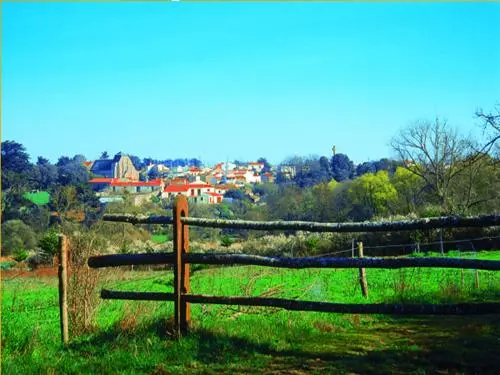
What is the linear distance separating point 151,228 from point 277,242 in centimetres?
2483

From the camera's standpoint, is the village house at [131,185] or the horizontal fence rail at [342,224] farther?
the village house at [131,185]

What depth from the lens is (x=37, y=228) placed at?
206 feet

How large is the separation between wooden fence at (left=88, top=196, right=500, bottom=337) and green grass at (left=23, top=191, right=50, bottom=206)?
67.4 metres

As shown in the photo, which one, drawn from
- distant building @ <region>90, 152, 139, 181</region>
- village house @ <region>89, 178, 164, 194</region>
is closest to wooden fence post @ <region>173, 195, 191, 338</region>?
village house @ <region>89, 178, 164, 194</region>

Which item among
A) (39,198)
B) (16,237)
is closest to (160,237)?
(16,237)

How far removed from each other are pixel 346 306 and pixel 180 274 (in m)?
1.94

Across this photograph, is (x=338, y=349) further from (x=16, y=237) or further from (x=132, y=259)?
(x=16, y=237)

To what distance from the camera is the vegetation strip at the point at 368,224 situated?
17.9 feet

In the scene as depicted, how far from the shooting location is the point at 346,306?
5.67 m

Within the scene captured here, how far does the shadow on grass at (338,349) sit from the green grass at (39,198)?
68.2 meters

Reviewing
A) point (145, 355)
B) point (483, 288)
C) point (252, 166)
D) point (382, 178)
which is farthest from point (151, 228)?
point (252, 166)

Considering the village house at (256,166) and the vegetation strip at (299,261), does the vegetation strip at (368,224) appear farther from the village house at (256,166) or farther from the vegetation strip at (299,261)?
the village house at (256,166)

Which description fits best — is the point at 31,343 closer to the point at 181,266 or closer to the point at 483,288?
the point at 181,266

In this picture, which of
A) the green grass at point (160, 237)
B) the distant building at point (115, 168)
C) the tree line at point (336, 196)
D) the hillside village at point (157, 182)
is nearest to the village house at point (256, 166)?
the hillside village at point (157, 182)
